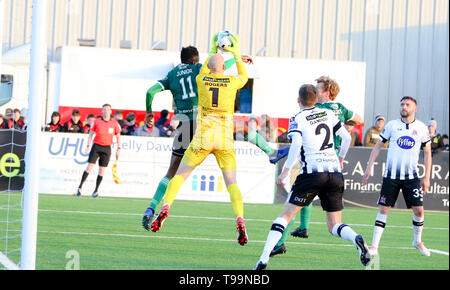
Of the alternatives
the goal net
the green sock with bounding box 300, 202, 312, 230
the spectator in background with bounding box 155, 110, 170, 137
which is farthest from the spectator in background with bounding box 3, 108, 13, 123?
the green sock with bounding box 300, 202, 312, 230

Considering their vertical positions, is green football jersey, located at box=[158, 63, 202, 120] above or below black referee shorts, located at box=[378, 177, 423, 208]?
above

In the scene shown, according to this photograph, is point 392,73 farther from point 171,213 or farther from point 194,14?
point 171,213

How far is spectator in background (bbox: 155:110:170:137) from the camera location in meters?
18.0

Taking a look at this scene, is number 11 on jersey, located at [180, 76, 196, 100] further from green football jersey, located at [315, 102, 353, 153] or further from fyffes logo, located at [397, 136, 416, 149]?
fyffes logo, located at [397, 136, 416, 149]

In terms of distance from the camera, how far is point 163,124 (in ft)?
61.7

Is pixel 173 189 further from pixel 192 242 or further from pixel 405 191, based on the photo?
pixel 405 191

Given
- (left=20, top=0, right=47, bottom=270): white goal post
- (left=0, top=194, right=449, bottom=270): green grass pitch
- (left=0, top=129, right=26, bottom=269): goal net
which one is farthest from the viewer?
(left=0, top=129, right=26, bottom=269): goal net

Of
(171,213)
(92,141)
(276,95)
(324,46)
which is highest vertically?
(324,46)

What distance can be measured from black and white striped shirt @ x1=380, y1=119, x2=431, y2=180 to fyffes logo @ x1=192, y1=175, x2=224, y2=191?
8271 millimetres

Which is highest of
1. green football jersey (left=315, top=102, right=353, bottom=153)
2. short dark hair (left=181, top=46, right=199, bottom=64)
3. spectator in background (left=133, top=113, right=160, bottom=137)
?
short dark hair (left=181, top=46, right=199, bottom=64)

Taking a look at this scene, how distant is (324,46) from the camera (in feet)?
95.0

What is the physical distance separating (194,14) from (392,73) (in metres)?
8.28
